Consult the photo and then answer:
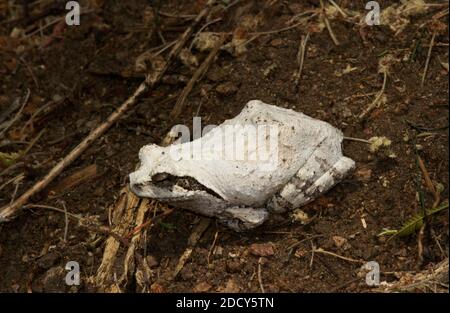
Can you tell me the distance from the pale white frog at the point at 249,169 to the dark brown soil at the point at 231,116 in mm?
190

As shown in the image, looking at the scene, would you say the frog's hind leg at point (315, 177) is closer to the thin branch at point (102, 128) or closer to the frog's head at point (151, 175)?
the frog's head at point (151, 175)

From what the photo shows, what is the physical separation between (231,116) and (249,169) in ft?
2.78

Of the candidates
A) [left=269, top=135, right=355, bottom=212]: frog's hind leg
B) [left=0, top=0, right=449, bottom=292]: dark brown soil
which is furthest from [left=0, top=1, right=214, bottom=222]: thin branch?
[left=269, top=135, right=355, bottom=212]: frog's hind leg

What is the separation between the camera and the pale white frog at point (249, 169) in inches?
140

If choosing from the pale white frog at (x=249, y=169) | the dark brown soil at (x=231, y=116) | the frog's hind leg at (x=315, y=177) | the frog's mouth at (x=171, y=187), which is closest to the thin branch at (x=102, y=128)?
the dark brown soil at (x=231, y=116)

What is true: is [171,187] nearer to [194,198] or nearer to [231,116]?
[194,198]

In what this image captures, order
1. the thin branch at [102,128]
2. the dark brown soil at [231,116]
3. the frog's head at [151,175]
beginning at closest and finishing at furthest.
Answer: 1. the frog's head at [151,175]
2. the dark brown soil at [231,116]
3. the thin branch at [102,128]

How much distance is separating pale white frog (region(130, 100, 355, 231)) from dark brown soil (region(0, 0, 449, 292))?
0.19 meters

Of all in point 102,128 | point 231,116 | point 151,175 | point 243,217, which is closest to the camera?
point 151,175

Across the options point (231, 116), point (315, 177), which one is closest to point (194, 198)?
point (315, 177)

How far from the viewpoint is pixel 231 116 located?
14.1ft

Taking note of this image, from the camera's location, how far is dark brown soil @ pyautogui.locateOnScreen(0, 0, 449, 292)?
3.68m

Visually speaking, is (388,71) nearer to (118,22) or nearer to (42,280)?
(118,22)

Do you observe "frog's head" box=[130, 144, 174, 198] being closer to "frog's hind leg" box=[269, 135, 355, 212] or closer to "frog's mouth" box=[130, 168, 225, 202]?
"frog's mouth" box=[130, 168, 225, 202]
